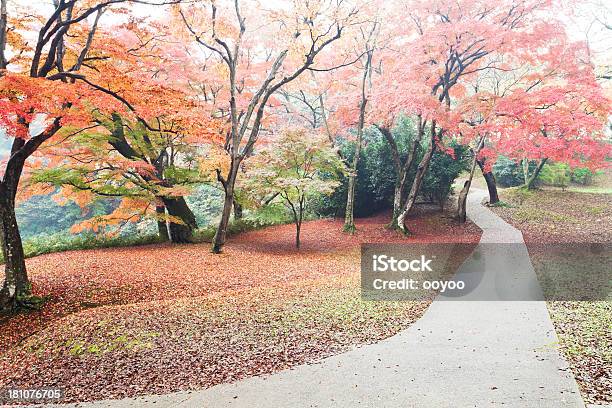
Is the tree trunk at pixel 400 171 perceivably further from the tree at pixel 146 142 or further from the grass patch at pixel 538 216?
the tree at pixel 146 142

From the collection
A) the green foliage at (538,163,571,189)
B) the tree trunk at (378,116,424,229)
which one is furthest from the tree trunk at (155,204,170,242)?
the green foliage at (538,163,571,189)

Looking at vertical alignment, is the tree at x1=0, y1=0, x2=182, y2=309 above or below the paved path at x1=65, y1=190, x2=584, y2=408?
above

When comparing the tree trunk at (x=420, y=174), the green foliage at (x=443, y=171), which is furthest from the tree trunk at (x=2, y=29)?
the green foliage at (x=443, y=171)

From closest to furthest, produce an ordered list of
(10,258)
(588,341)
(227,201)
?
(588,341)
(10,258)
(227,201)

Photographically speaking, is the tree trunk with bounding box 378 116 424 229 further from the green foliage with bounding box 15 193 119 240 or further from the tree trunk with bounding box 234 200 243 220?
the green foliage with bounding box 15 193 119 240

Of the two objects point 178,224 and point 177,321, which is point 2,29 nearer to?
point 177,321

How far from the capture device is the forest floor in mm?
3914

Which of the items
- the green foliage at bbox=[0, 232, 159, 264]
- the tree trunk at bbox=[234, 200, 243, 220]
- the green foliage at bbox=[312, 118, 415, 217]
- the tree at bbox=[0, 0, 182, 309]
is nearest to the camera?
the tree at bbox=[0, 0, 182, 309]

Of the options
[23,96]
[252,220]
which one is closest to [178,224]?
[252,220]

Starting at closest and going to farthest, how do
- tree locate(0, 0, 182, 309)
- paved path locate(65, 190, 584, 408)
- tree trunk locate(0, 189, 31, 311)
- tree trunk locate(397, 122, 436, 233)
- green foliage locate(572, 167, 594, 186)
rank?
paved path locate(65, 190, 584, 408)
tree locate(0, 0, 182, 309)
tree trunk locate(0, 189, 31, 311)
tree trunk locate(397, 122, 436, 233)
green foliage locate(572, 167, 594, 186)

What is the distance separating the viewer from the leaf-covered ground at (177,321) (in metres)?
4.28

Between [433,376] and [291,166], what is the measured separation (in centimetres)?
902

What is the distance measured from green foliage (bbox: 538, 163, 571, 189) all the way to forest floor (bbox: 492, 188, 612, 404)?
102 cm

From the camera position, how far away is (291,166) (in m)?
12.2
